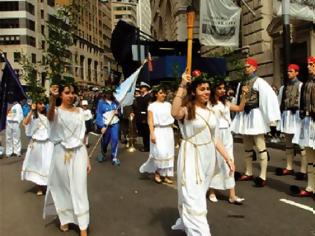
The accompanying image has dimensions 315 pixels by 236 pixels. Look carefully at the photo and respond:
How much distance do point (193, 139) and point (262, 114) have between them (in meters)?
3.55

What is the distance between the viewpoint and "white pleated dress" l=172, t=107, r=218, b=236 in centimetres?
528

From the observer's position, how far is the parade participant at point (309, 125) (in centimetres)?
772

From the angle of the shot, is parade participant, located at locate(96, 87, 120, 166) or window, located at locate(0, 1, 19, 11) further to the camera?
window, located at locate(0, 1, 19, 11)

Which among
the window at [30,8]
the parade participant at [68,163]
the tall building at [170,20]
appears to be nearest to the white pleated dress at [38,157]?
the parade participant at [68,163]

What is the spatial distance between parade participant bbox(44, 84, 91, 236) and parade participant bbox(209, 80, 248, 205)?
213cm

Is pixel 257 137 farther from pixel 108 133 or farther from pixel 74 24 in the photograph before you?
pixel 74 24

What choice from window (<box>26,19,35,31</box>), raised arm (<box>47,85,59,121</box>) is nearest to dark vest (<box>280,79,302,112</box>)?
raised arm (<box>47,85,59,121</box>)

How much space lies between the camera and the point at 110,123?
12695mm

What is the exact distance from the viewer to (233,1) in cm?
2159

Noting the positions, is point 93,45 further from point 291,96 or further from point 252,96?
point 252,96

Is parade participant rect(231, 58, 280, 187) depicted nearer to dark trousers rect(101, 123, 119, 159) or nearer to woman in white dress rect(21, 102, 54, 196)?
woman in white dress rect(21, 102, 54, 196)

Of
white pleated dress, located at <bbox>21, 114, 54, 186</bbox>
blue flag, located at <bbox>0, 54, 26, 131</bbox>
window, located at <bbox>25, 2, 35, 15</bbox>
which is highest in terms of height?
window, located at <bbox>25, 2, 35, 15</bbox>

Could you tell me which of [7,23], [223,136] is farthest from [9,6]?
[223,136]

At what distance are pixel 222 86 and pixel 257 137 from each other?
1367mm
